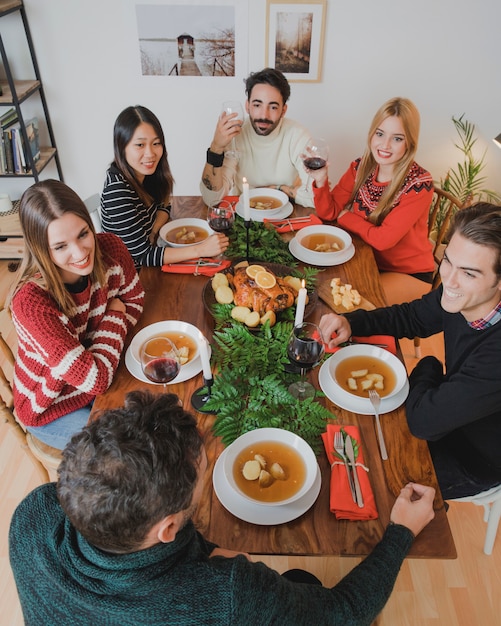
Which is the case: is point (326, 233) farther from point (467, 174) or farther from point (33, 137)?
point (33, 137)

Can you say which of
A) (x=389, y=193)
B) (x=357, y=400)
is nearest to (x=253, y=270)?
(x=357, y=400)

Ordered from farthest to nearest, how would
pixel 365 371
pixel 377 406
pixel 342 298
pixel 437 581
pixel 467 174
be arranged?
pixel 467 174
pixel 437 581
pixel 342 298
pixel 365 371
pixel 377 406

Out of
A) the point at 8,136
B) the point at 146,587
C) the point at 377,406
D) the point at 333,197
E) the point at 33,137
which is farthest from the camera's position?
the point at 33,137

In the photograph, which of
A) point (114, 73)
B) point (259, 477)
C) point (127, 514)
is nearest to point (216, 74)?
point (114, 73)

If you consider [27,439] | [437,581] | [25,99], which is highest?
[25,99]

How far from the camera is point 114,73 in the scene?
10.7 ft

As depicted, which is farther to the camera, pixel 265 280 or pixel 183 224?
pixel 183 224

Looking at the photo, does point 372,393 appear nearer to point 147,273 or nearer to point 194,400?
point 194,400

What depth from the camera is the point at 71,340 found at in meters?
1.47

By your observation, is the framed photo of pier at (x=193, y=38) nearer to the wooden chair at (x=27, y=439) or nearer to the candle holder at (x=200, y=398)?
the wooden chair at (x=27, y=439)

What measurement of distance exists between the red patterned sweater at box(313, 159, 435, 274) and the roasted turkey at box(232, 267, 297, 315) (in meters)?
0.67

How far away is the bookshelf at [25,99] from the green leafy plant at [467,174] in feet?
8.86

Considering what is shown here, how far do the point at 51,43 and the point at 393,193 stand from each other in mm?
2419

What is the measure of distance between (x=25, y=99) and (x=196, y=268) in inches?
84.8
